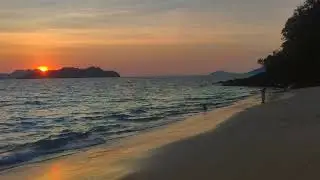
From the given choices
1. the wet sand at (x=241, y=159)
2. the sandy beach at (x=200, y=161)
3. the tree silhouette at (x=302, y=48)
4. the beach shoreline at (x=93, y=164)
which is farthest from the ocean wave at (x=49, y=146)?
the tree silhouette at (x=302, y=48)

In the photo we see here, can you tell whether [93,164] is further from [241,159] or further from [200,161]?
[241,159]

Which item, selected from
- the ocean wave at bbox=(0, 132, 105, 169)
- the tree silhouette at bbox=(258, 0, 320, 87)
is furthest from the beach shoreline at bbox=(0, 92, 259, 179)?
the tree silhouette at bbox=(258, 0, 320, 87)

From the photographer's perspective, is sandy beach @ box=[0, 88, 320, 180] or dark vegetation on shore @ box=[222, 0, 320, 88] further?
dark vegetation on shore @ box=[222, 0, 320, 88]

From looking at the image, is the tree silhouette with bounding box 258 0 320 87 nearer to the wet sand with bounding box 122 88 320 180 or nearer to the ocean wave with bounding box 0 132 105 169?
the ocean wave with bounding box 0 132 105 169

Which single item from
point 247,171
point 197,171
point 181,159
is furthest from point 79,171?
point 247,171

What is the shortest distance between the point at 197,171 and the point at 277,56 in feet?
247

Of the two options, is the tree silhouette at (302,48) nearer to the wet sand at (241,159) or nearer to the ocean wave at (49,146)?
the ocean wave at (49,146)

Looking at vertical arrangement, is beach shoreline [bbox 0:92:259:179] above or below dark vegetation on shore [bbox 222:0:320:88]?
below

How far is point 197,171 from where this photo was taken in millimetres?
11164

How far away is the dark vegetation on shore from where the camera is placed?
228 feet

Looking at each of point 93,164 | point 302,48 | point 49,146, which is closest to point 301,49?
point 302,48

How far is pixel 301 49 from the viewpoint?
231 ft

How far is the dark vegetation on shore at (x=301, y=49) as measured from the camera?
6944 centimetres

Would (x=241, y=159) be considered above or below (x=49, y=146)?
above
